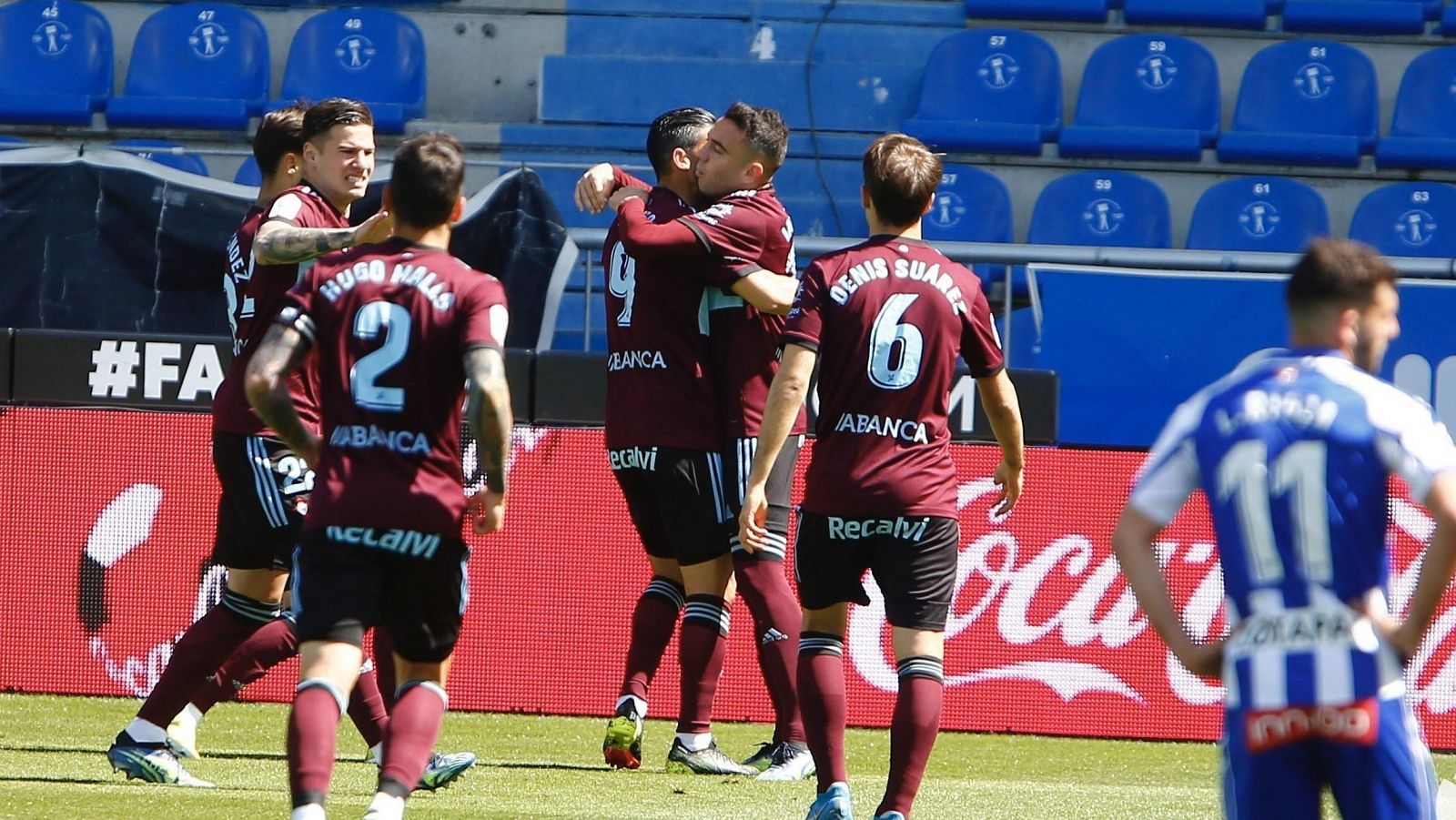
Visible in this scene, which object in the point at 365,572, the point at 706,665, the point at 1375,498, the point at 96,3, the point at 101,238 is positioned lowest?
the point at 706,665

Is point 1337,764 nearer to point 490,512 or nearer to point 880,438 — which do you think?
point 490,512

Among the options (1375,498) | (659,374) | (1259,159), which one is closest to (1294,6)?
(1259,159)

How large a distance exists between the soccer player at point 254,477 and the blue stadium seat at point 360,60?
25.2ft

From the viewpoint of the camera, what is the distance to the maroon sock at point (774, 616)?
586cm

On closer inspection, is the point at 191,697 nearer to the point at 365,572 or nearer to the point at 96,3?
the point at 365,572

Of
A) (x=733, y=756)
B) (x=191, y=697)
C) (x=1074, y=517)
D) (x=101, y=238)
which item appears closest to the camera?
(x=191, y=697)

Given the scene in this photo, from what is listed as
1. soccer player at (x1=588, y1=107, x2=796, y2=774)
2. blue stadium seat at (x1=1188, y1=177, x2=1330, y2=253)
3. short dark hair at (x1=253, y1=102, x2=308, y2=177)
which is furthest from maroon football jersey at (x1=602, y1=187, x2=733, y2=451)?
blue stadium seat at (x1=1188, y1=177, x2=1330, y2=253)

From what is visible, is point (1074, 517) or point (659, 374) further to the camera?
point (1074, 517)

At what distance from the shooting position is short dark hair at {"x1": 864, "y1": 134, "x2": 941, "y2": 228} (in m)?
→ 4.90

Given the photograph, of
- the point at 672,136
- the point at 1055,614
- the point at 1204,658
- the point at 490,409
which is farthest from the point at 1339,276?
the point at 1055,614

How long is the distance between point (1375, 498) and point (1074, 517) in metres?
4.62

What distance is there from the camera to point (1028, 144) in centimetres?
1273

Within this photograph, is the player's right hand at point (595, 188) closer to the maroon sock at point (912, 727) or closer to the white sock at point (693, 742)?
the white sock at point (693, 742)

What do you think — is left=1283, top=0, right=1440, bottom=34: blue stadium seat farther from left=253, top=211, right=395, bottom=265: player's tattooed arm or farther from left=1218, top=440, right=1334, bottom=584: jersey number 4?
left=1218, top=440, right=1334, bottom=584: jersey number 4
